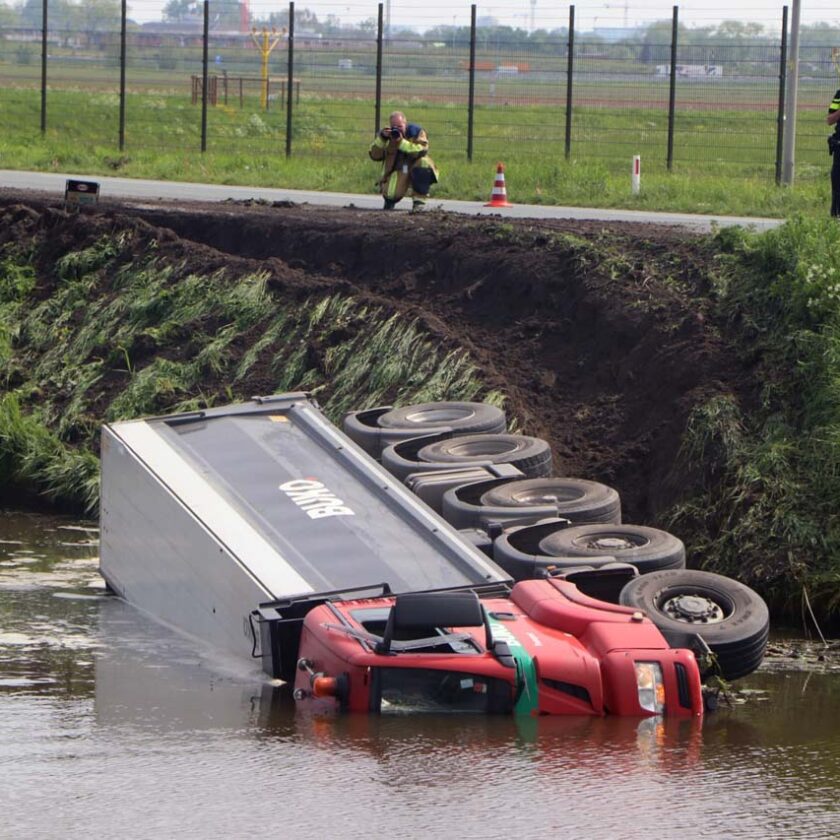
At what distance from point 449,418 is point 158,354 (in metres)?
5.09

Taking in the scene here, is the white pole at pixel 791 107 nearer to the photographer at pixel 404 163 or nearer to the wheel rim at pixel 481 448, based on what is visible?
the photographer at pixel 404 163

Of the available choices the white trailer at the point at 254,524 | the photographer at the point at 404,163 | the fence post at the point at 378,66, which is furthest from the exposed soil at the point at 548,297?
the fence post at the point at 378,66

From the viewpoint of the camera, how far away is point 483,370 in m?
14.4

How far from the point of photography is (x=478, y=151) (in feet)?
102

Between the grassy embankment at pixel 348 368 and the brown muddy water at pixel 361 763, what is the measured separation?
211 centimetres

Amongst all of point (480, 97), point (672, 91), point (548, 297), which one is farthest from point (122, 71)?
point (548, 297)

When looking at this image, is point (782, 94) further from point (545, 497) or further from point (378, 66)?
point (545, 497)

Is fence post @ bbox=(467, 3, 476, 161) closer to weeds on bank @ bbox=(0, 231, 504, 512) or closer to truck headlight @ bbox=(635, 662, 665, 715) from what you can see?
weeds on bank @ bbox=(0, 231, 504, 512)

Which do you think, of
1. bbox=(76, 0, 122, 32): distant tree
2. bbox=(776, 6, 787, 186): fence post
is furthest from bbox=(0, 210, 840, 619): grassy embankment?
bbox=(76, 0, 122, 32): distant tree

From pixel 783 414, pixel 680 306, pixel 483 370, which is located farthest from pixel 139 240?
pixel 783 414

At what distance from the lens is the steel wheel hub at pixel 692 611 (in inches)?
369

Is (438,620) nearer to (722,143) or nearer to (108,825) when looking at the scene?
(108,825)

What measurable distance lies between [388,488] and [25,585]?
3386mm

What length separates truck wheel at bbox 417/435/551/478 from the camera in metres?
11.6
